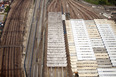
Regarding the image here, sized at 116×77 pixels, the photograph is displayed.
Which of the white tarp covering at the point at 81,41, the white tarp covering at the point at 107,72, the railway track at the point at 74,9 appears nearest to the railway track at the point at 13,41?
the railway track at the point at 74,9

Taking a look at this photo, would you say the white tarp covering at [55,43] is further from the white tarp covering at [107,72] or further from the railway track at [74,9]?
the white tarp covering at [107,72]

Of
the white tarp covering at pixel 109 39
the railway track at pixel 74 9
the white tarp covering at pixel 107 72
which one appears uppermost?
the railway track at pixel 74 9

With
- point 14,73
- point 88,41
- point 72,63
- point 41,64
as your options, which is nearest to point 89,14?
point 88,41

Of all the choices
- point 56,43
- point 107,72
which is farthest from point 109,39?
point 56,43

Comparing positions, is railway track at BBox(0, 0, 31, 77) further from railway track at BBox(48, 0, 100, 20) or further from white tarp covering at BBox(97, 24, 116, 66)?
white tarp covering at BBox(97, 24, 116, 66)

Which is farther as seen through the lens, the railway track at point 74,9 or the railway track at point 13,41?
the railway track at point 74,9

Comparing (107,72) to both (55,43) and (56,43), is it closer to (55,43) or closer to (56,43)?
(56,43)

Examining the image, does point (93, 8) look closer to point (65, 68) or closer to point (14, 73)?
point (65, 68)

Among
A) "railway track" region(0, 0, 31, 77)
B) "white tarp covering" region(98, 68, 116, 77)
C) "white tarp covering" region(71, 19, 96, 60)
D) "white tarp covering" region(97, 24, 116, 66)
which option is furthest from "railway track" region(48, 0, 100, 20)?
"white tarp covering" region(98, 68, 116, 77)
